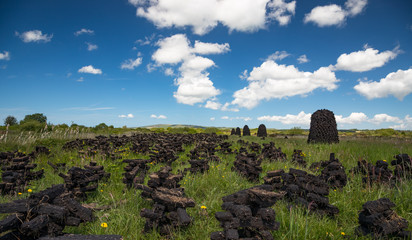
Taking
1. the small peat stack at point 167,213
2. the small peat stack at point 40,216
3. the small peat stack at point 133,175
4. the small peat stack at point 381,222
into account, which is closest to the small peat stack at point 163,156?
the small peat stack at point 133,175

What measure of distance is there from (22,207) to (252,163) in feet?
12.9

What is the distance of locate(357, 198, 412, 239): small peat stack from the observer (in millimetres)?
2521

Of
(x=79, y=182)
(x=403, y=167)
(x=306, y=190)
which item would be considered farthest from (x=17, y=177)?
(x=403, y=167)

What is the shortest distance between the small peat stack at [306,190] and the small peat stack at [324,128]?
10.4 m

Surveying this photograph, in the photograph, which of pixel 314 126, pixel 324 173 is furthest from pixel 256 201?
pixel 314 126

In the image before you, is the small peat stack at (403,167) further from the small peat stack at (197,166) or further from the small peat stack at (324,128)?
the small peat stack at (324,128)

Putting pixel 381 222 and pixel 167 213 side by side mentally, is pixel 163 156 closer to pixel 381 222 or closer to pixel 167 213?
pixel 167 213

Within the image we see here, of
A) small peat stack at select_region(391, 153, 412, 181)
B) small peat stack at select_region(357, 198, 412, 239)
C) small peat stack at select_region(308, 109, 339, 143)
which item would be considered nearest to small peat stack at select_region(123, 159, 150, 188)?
small peat stack at select_region(357, 198, 412, 239)

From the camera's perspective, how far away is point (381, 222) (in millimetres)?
2574

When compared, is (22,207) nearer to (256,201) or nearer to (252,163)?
(256,201)

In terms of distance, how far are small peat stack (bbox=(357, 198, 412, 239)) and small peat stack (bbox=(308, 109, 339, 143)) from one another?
1121 centimetres

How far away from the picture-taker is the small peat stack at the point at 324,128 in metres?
12.8

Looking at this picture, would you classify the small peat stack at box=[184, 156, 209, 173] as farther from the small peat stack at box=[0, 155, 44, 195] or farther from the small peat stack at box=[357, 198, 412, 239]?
the small peat stack at box=[0, 155, 44, 195]

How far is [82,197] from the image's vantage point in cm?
385
